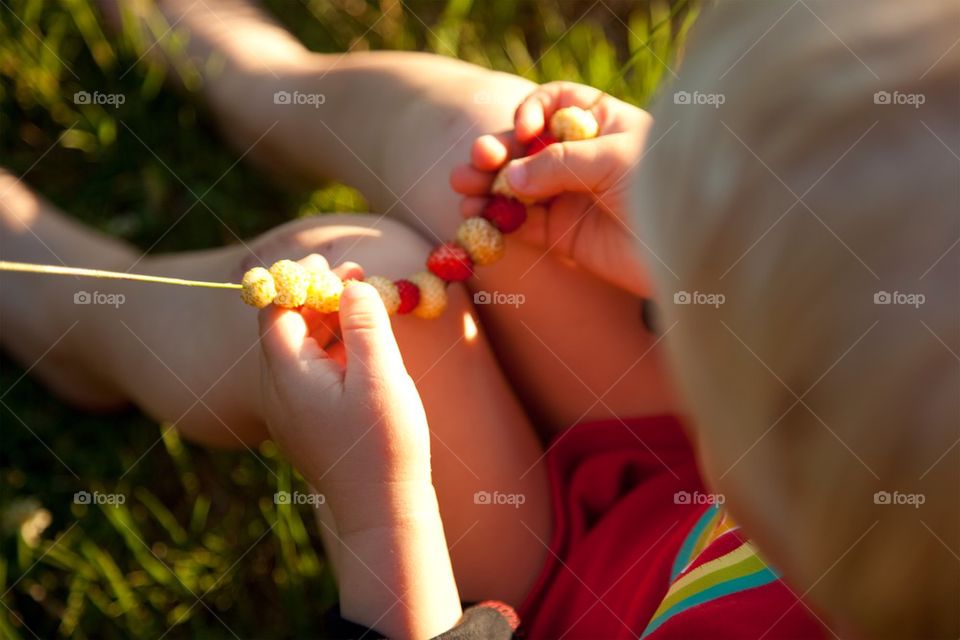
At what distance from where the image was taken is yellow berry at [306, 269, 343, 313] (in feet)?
2.82

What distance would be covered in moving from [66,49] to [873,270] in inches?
49.9

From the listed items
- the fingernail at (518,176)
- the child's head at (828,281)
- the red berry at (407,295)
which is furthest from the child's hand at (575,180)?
the child's head at (828,281)

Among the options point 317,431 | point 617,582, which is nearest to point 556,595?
point 617,582

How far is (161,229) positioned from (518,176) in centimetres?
65

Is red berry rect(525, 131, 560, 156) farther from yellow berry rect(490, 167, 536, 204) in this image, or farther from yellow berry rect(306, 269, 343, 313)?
yellow berry rect(306, 269, 343, 313)

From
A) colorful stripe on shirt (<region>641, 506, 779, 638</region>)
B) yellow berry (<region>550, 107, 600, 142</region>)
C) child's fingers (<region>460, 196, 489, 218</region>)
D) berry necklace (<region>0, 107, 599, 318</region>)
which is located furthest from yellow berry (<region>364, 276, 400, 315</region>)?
colorful stripe on shirt (<region>641, 506, 779, 638</region>)

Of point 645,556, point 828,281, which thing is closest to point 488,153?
point 645,556

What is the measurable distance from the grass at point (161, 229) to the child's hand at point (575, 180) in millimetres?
142

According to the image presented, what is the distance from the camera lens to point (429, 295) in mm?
933

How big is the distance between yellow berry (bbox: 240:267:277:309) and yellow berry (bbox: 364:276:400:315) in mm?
97

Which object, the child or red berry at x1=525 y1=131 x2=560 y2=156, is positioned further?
red berry at x1=525 y1=131 x2=560 y2=156

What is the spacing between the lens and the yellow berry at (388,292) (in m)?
0.90

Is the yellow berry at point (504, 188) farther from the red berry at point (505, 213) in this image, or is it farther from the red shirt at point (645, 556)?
the red shirt at point (645, 556)

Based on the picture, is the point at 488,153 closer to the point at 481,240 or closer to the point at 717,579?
the point at 481,240
